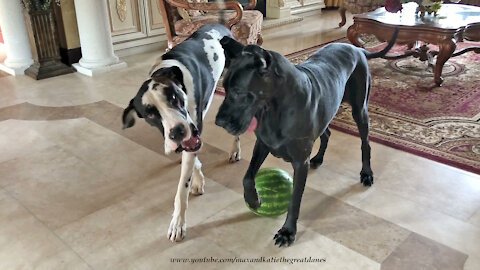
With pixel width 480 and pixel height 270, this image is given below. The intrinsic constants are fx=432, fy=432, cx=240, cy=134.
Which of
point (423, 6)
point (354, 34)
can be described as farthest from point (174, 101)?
point (423, 6)

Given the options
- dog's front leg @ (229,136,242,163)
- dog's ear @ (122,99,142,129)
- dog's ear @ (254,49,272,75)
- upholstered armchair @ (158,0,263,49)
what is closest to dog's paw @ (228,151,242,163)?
dog's front leg @ (229,136,242,163)

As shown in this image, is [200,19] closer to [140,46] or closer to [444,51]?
[140,46]

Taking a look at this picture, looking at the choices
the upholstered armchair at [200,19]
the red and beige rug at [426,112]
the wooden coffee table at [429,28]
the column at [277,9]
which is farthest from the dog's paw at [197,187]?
the column at [277,9]

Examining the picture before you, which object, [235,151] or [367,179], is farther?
[235,151]

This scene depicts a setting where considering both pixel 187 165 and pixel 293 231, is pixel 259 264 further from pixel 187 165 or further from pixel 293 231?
pixel 187 165

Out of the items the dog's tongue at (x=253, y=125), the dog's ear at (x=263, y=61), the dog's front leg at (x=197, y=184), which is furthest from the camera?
the dog's front leg at (x=197, y=184)

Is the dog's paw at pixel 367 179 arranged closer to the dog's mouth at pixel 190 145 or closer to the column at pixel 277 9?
the dog's mouth at pixel 190 145

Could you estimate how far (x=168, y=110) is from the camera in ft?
5.35

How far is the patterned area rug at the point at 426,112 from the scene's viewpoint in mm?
2697

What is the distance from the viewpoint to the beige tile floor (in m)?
1.81

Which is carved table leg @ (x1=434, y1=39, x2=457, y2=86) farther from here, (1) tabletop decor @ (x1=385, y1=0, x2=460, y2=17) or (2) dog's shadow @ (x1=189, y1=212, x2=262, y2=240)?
(2) dog's shadow @ (x1=189, y1=212, x2=262, y2=240)

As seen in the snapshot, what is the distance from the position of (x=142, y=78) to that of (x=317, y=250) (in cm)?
291

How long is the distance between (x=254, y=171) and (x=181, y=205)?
1.18 feet

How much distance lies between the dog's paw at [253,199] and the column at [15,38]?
3.49 m
